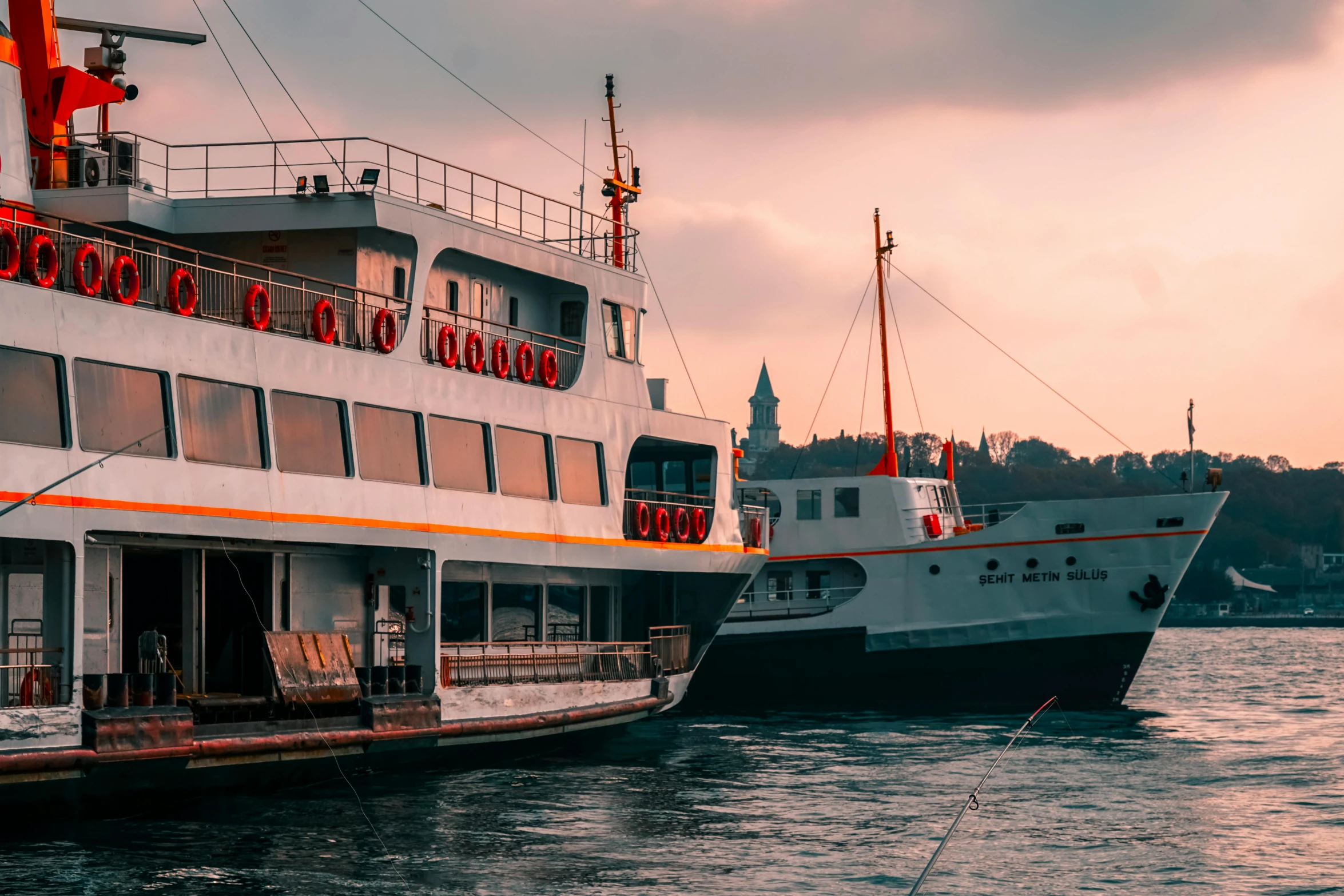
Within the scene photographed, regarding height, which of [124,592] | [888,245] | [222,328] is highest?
[888,245]

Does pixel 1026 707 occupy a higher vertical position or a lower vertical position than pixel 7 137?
lower

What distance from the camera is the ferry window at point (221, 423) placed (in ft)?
62.2

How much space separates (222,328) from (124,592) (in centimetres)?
399

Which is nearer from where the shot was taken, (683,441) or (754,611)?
(683,441)

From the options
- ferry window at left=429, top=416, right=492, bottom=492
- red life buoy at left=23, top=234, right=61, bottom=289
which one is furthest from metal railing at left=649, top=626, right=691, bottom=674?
red life buoy at left=23, top=234, right=61, bottom=289

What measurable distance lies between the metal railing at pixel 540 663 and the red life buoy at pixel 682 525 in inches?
83.6

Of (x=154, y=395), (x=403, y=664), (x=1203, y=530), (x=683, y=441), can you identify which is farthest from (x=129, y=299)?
(x=1203, y=530)

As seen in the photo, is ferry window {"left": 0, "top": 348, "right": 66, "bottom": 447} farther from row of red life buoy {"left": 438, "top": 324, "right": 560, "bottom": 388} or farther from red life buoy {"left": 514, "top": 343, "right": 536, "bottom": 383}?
red life buoy {"left": 514, "top": 343, "right": 536, "bottom": 383}

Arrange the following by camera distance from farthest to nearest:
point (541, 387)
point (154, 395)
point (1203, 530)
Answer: point (1203, 530) → point (541, 387) → point (154, 395)

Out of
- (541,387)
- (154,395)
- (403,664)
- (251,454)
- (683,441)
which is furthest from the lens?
(683,441)

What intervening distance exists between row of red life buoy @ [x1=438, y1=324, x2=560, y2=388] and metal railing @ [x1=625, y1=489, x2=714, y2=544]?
2.75m

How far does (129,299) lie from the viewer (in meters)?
18.6

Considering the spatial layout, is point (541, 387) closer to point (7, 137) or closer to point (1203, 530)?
point (7, 137)

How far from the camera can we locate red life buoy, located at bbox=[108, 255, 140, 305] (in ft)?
60.3
